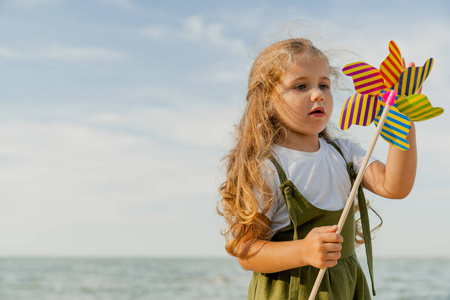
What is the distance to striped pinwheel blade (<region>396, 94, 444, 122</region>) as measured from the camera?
1332 millimetres

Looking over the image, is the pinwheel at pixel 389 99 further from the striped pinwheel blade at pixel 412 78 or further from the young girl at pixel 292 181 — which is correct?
the young girl at pixel 292 181

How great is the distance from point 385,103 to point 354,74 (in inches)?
4.9

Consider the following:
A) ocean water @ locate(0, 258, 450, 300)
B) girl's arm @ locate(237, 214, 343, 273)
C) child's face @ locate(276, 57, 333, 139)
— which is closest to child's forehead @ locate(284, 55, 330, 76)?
child's face @ locate(276, 57, 333, 139)

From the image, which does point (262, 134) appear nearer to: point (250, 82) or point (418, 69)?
point (250, 82)

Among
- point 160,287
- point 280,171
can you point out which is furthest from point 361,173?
point 160,287

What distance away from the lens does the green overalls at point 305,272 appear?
146 cm

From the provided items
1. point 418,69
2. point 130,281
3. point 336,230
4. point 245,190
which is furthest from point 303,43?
point 130,281

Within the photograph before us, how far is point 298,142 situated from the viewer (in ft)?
5.31

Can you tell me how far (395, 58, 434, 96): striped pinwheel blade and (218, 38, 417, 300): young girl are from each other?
0.44 feet

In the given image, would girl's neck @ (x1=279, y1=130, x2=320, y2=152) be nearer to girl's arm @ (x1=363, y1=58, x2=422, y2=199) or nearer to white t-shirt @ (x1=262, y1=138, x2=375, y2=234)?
white t-shirt @ (x1=262, y1=138, x2=375, y2=234)

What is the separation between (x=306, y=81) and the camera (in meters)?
1.56

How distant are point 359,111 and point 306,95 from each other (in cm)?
20

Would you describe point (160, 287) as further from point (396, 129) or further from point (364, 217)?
point (396, 129)

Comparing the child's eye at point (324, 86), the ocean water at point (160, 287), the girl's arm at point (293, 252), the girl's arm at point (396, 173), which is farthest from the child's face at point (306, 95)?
the ocean water at point (160, 287)
